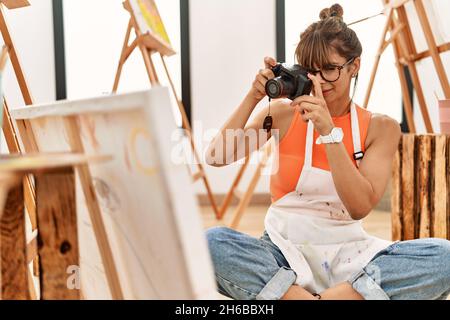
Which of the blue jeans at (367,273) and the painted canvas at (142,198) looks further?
the blue jeans at (367,273)

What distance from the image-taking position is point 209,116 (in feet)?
10.9

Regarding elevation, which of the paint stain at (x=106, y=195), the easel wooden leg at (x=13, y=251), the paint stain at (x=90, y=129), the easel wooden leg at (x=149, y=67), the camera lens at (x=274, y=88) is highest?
the easel wooden leg at (x=149, y=67)

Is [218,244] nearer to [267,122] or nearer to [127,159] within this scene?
[267,122]

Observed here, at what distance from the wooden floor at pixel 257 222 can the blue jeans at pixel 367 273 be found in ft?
4.04

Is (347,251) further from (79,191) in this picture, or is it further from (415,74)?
(415,74)

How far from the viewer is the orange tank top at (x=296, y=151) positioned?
1.20m

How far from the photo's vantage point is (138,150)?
0.54 metres

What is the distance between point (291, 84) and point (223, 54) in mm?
2269

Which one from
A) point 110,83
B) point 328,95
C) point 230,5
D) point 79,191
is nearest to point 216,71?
point 230,5

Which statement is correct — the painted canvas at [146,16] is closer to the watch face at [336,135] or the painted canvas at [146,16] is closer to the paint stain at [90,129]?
the watch face at [336,135]

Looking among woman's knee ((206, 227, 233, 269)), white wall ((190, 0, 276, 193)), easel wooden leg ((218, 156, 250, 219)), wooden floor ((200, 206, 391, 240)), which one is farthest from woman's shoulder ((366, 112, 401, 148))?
white wall ((190, 0, 276, 193))

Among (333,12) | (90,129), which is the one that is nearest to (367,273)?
(333,12)

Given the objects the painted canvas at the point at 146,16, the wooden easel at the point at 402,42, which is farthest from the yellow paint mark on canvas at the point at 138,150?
the wooden easel at the point at 402,42

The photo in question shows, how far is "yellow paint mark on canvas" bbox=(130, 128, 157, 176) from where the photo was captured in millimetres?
516
